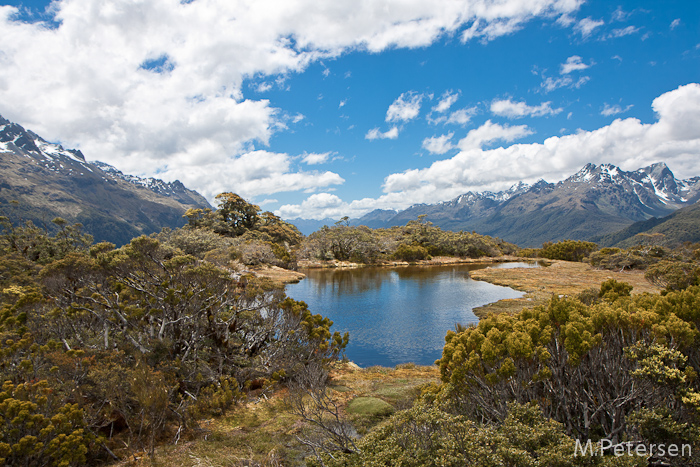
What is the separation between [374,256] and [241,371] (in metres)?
78.4

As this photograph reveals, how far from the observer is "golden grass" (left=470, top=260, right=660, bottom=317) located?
40.7 m

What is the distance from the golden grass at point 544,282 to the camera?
4067 cm

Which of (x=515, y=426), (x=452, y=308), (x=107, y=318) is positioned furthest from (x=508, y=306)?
(x=107, y=318)

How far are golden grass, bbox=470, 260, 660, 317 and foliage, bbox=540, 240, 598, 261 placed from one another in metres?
23.5

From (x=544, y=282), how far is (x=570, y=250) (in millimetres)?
52008

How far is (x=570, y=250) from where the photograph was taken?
97.9m

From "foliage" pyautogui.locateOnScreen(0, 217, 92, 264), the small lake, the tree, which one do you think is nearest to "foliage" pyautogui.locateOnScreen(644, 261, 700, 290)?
the small lake

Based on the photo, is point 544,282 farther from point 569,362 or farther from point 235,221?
point 235,221

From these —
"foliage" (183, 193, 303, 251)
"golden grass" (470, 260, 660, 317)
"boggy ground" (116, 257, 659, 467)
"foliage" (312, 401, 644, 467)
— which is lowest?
"boggy ground" (116, 257, 659, 467)

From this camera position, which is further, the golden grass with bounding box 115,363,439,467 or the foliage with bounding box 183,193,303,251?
the foliage with bounding box 183,193,303,251

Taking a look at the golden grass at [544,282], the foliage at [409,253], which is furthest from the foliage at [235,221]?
the golden grass at [544,282]

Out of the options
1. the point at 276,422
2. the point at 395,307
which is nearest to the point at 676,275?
the point at 395,307

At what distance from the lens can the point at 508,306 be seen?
39.8 metres

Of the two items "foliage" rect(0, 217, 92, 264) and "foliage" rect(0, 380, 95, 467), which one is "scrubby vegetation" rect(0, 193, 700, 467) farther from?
"foliage" rect(0, 217, 92, 264)
